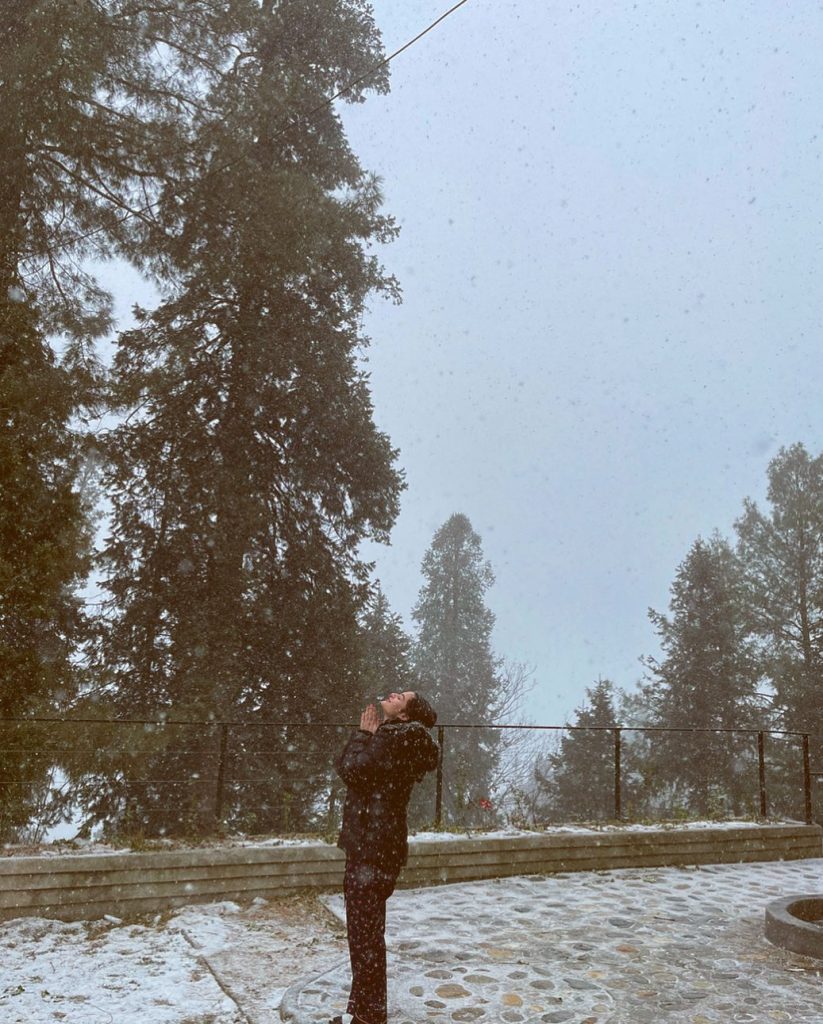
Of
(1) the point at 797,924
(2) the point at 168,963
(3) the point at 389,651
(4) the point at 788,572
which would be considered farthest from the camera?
(4) the point at 788,572

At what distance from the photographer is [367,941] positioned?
4473 mm

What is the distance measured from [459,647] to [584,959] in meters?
36.1

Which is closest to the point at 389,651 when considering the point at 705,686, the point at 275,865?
the point at 705,686

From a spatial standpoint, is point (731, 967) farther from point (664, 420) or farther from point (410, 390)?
point (664, 420)

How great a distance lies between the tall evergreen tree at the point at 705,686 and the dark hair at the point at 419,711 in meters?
24.6

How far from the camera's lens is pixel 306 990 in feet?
17.0

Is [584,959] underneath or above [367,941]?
underneath

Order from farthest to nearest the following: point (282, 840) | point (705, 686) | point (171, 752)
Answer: point (705, 686) < point (171, 752) < point (282, 840)

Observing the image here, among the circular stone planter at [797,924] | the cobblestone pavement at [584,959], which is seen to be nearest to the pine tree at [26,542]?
the cobblestone pavement at [584,959]

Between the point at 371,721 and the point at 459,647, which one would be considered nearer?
the point at 371,721

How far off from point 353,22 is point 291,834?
1583 centimetres

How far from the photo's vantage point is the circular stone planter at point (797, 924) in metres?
6.00

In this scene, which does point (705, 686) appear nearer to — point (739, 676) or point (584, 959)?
point (739, 676)

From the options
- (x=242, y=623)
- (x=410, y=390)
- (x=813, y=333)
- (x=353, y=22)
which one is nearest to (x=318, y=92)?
(x=353, y=22)
